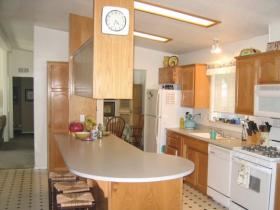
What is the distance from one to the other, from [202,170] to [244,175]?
105 cm

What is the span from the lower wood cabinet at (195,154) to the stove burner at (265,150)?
87 cm

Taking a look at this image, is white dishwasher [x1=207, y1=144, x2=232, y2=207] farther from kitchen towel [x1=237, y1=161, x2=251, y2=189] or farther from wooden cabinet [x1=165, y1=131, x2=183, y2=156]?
wooden cabinet [x1=165, y1=131, x2=183, y2=156]

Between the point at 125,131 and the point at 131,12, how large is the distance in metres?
5.15

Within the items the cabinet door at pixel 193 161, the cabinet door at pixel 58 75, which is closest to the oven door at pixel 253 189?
the cabinet door at pixel 193 161

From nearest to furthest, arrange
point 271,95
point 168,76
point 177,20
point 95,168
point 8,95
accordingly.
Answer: point 95,168 → point 271,95 → point 177,20 → point 168,76 → point 8,95

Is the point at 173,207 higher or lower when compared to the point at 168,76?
lower

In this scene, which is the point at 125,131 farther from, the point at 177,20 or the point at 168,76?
the point at 177,20

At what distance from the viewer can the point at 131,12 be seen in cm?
248

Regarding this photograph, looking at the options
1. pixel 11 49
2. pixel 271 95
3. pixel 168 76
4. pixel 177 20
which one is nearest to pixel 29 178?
pixel 168 76

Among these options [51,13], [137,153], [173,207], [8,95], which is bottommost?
[173,207]

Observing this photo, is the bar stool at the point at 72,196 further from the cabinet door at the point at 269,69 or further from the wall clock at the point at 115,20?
the cabinet door at the point at 269,69

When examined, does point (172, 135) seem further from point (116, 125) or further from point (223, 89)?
point (116, 125)

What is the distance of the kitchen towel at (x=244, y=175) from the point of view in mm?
3361

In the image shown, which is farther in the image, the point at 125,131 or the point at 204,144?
the point at 125,131
